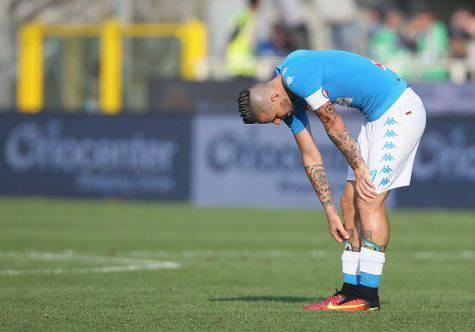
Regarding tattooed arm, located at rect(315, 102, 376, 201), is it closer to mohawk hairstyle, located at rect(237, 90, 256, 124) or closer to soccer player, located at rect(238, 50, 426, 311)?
soccer player, located at rect(238, 50, 426, 311)

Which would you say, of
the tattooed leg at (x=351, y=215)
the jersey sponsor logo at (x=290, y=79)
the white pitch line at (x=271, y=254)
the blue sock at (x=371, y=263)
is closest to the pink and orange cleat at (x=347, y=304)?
the blue sock at (x=371, y=263)

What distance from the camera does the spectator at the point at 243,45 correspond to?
2506 centimetres

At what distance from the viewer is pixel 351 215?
9734 mm

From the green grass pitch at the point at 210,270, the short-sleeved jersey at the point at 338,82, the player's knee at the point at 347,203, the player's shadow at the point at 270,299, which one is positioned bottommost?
the player's shadow at the point at 270,299

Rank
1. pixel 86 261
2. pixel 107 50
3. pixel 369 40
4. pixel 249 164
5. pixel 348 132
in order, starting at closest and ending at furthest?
pixel 348 132
pixel 86 261
pixel 249 164
pixel 369 40
pixel 107 50

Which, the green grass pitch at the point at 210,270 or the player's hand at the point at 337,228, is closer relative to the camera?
the green grass pitch at the point at 210,270

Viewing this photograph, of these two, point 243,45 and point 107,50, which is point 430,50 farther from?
point 107,50

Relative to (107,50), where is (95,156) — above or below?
below

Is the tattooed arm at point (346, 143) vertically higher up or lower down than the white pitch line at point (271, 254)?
higher up

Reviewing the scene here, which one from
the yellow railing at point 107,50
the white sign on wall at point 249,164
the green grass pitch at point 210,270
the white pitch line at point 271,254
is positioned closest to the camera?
the green grass pitch at point 210,270

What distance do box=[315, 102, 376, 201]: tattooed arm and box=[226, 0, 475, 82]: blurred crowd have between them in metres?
16.0

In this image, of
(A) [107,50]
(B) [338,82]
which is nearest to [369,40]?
(A) [107,50]

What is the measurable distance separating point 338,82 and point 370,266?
1.40 m

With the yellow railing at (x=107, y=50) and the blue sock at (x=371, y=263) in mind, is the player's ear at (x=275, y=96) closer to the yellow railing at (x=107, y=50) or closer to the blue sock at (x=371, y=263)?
the blue sock at (x=371, y=263)
